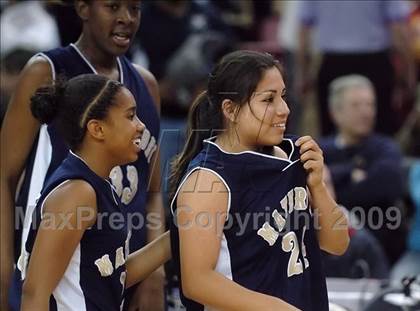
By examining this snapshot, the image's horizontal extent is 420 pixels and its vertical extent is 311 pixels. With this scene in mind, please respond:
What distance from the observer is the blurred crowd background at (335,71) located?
6602 mm

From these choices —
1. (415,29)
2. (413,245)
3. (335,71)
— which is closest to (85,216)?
(413,245)

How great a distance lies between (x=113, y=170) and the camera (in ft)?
13.1

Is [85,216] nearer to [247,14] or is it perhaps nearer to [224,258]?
[224,258]

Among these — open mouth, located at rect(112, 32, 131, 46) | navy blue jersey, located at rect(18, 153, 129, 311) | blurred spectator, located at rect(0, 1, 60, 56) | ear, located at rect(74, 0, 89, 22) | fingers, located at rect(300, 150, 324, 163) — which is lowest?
blurred spectator, located at rect(0, 1, 60, 56)

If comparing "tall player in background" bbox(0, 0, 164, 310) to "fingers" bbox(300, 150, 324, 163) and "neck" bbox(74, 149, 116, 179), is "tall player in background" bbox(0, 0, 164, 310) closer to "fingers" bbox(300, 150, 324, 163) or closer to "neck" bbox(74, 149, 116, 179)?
"neck" bbox(74, 149, 116, 179)

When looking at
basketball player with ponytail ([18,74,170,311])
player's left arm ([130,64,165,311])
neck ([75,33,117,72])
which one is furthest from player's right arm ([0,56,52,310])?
player's left arm ([130,64,165,311])

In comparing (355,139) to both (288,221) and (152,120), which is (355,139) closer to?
(152,120)

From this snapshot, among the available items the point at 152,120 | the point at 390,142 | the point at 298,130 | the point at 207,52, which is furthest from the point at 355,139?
the point at 152,120

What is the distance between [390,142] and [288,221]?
3511mm

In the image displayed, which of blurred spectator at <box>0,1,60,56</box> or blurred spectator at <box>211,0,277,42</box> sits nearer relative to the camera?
blurred spectator at <box>0,1,60,56</box>

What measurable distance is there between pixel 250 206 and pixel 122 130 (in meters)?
0.51

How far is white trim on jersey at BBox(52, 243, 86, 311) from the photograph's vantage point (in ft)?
11.5

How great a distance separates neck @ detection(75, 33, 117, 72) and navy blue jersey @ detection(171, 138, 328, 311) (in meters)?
0.90

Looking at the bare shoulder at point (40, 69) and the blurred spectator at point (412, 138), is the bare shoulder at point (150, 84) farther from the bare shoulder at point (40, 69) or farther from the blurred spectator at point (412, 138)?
the blurred spectator at point (412, 138)
